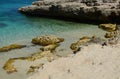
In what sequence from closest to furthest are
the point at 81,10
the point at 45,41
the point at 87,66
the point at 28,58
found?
the point at 87,66 → the point at 28,58 → the point at 45,41 → the point at 81,10

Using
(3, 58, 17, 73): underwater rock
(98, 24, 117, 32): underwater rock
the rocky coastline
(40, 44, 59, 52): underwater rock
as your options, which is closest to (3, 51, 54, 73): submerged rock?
A: (3, 58, 17, 73): underwater rock

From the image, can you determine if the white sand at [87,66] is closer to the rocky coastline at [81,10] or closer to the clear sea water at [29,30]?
the clear sea water at [29,30]

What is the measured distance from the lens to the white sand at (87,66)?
592 inches

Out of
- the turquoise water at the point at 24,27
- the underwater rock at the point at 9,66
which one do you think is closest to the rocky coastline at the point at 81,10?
the turquoise water at the point at 24,27

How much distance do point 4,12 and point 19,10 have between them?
2339mm

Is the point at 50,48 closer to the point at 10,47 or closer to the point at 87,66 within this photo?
the point at 10,47

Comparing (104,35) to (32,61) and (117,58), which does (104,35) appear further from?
(117,58)

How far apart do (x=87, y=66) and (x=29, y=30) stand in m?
17.8

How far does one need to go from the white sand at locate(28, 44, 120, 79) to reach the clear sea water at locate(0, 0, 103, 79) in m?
4.63

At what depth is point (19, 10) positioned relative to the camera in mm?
43938

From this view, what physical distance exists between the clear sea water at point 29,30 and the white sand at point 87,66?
4.63 meters

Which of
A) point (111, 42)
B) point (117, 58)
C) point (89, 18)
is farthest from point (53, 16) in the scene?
point (117, 58)

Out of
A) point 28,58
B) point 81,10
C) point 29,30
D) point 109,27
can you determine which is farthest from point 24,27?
point 28,58

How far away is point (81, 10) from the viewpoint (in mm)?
36375
